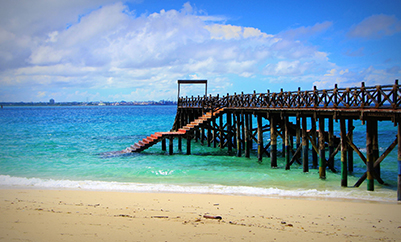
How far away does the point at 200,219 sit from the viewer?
8.37m

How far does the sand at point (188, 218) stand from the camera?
7.19 meters

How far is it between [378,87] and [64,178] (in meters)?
14.9

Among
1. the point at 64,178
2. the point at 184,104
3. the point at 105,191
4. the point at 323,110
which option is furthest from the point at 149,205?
the point at 184,104

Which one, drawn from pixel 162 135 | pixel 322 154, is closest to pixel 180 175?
pixel 322 154

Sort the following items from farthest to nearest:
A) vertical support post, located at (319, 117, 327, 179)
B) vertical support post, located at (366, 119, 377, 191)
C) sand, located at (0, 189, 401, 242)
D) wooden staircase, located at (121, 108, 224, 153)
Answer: wooden staircase, located at (121, 108, 224, 153)
vertical support post, located at (319, 117, 327, 179)
vertical support post, located at (366, 119, 377, 191)
sand, located at (0, 189, 401, 242)

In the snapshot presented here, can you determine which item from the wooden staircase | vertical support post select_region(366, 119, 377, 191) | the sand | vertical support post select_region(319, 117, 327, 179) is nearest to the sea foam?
vertical support post select_region(366, 119, 377, 191)

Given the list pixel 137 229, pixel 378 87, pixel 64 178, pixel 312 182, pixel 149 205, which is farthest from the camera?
pixel 64 178

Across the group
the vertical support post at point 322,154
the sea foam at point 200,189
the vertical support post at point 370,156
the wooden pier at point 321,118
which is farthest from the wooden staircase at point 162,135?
the vertical support post at point 370,156

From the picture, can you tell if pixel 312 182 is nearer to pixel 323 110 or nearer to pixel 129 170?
pixel 323 110

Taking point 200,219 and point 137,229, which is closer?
point 137,229

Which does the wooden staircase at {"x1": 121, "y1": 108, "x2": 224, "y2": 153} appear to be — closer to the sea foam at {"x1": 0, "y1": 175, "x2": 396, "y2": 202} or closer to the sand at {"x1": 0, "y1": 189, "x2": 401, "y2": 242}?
the sea foam at {"x1": 0, "y1": 175, "x2": 396, "y2": 202}

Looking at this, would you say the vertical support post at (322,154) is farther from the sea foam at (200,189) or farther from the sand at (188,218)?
the sand at (188,218)

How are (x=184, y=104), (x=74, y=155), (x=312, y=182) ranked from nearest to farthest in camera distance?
(x=312, y=182)
(x=74, y=155)
(x=184, y=104)

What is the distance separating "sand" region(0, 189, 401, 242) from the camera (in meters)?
7.19
